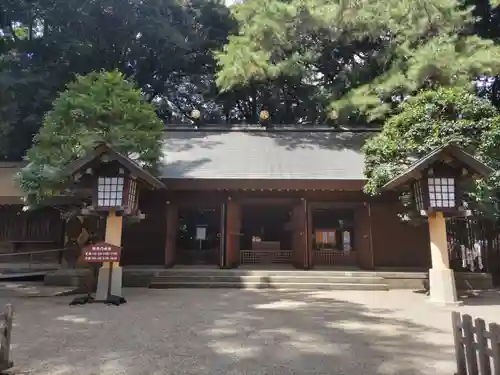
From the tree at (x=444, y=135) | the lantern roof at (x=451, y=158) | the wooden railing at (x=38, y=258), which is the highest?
the tree at (x=444, y=135)

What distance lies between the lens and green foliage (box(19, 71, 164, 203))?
29.6 ft

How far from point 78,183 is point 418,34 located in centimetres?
1277

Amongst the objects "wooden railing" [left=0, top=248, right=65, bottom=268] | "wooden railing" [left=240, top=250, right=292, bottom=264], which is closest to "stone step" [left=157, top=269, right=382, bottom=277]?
"wooden railing" [left=240, top=250, right=292, bottom=264]

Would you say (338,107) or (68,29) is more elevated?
(68,29)

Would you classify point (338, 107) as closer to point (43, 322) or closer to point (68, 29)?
point (43, 322)

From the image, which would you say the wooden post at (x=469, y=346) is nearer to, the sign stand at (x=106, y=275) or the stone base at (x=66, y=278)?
the sign stand at (x=106, y=275)

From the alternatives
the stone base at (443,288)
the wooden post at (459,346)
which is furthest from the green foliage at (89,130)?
the wooden post at (459,346)

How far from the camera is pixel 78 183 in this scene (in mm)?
8906

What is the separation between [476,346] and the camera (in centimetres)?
320

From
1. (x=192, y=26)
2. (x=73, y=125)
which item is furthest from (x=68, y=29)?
(x=73, y=125)

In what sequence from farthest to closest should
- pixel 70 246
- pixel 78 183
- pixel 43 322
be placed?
pixel 70 246 < pixel 78 183 < pixel 43 322

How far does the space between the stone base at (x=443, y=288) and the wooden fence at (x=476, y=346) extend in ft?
16.0

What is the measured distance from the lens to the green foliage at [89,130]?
9.02 m

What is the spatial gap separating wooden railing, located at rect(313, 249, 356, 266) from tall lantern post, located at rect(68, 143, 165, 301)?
699 cm
